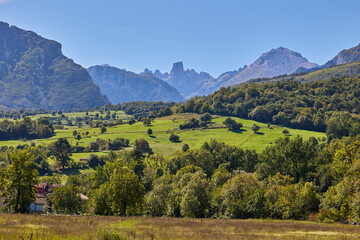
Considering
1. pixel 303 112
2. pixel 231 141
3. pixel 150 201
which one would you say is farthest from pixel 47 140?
pixel 303 112

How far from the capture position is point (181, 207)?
55.4 metres

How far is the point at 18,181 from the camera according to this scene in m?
46.0

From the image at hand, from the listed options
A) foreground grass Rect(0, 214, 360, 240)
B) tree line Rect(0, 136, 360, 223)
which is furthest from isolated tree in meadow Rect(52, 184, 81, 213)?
foreground grass Rect(0, 214, 360, 240)

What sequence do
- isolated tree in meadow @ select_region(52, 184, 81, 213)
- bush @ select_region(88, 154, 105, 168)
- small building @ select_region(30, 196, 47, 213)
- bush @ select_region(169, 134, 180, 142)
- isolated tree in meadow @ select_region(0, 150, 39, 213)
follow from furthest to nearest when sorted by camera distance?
bush @ select_region(169, 134, 180, 142) < bush @ select_region(88, 154, 105, 168) < small building @ select_region(30, 196, 47, 213) < isolated tree in meadow @ select_region(52, 184, 81, 213) < isolated tree in meadow @ select_region(0, 150, 39, 213)

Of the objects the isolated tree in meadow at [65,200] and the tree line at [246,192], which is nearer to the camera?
the tree line at [246,192]

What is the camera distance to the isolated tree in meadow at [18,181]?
45.7m

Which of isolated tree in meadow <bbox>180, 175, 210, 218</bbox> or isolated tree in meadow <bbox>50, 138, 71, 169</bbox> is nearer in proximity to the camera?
isolated tree in meadow <bbox>180, 175, 210, 218</bbox>

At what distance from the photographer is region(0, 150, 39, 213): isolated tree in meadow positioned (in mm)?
45688

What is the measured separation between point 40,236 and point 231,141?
13924 cm

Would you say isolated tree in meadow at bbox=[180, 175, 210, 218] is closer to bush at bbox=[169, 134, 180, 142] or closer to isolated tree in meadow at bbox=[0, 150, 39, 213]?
isolated tree in meadow at bbox=[0, 150, 39, 213]

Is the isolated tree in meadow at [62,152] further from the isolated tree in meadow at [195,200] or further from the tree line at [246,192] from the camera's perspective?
the isolated tree in meadow at [195,200]

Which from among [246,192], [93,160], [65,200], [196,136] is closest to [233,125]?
[196,136]

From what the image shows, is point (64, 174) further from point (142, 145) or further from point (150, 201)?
point (150, 201)

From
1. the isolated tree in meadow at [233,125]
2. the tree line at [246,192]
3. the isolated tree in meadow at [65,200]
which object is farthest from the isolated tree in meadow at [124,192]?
the isolated tree in meadow at [233,125]
